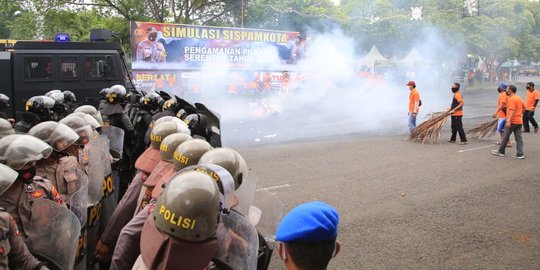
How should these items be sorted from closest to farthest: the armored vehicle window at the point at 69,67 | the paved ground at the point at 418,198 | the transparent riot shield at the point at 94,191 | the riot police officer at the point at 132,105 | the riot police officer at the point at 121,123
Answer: the transparent riot shield at the point at 94,191 → the paved ground at the point at 418,198 → the riot police officer at the point at 121,123 → the riot police officer at the point at 132,105 → the armored vehicle window at the point at 69,67

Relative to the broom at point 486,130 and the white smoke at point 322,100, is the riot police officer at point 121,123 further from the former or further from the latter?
the broom at point 486,130

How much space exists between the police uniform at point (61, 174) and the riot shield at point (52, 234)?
2.14ft

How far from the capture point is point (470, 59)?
43156 mm

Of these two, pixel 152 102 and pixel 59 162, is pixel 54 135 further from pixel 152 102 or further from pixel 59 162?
pixel 152 102

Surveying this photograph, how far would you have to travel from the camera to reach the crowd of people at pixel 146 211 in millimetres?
1772

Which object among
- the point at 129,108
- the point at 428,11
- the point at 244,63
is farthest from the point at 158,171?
the point at 428,11

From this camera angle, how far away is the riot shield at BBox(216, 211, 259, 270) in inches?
81.8

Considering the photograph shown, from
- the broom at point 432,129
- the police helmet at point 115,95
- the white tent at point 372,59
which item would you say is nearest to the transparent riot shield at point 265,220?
the police helmet at point 115,95

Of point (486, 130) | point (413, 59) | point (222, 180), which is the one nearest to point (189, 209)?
point (222, 180)

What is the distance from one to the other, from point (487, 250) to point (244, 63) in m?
Answer: 15.7

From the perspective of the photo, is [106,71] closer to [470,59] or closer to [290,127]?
[290,127]

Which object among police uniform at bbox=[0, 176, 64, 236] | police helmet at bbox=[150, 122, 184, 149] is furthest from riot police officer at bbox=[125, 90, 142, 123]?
police uniform at bbox=[0, 176, 64, 236]

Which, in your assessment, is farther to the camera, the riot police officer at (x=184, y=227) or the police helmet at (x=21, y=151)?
the police helmet at (x=21, y=151)

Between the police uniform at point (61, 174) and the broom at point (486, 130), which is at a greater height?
the police uniform at point (61, 174)
